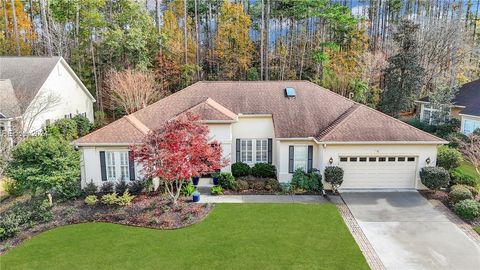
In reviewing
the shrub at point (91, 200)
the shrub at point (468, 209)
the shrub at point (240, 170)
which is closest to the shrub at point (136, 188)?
the shrub at point (91, 200)

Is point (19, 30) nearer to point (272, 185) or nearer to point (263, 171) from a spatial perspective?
point (263, 171)

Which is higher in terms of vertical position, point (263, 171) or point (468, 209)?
point (263, 171)

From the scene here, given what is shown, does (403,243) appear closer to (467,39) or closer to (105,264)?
(105,264)

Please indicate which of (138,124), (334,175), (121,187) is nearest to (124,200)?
(121,187)

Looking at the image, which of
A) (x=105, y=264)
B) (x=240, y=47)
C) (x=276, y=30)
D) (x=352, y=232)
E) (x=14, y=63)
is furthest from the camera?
(x=276, y=30)

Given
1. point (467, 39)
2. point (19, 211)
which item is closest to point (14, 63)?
point (19, 211)

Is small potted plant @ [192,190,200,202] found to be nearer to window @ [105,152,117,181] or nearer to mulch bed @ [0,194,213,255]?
mulch bed @ [0,194,213,255]
